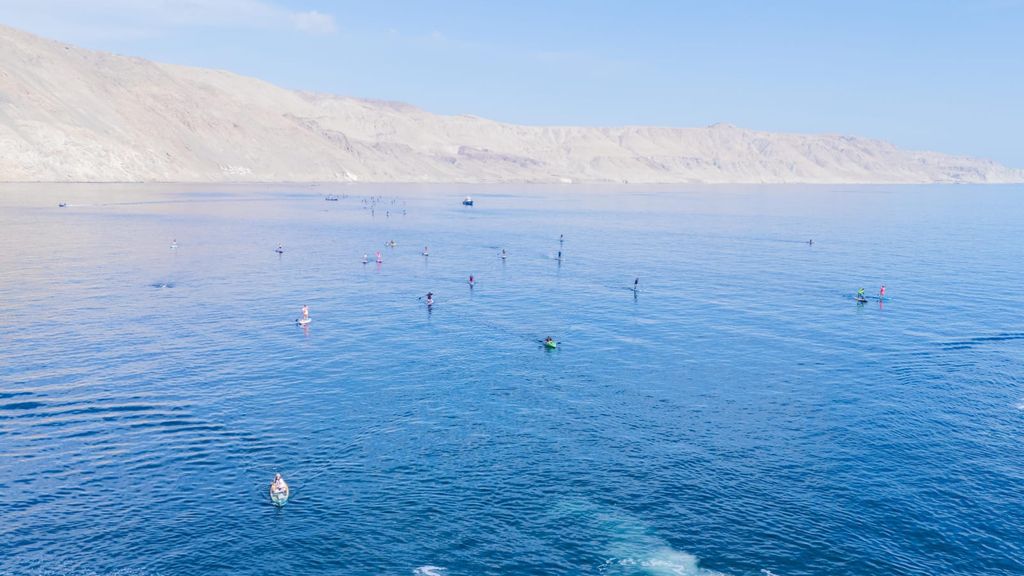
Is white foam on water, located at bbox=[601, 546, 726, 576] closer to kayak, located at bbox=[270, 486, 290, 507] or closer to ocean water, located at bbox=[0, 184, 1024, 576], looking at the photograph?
ocean water, located at bbox=[0, 184, 1024, 576]

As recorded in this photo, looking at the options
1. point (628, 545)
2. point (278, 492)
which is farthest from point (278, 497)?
point (628, 545)

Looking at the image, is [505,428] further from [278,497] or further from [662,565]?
[662,565]

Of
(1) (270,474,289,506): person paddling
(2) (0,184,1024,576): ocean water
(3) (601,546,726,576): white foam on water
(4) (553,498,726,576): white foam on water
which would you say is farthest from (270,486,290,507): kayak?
(3) (601,546,726,576): white foam on water

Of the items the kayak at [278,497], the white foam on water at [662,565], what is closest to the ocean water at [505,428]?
the white foam on water at [662,565]

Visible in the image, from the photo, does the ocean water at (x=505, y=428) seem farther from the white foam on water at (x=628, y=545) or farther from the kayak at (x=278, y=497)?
the kayak at (x=278, y=497)

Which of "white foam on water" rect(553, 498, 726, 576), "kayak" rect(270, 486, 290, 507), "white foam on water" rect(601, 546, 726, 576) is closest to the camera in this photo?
"white foam on water" rect(601, 546, 726, 576)

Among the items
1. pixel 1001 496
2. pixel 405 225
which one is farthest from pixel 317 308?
pixel 405 225

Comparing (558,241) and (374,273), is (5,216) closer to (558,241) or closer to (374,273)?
(374,273)

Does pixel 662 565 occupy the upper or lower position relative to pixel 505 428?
lower
